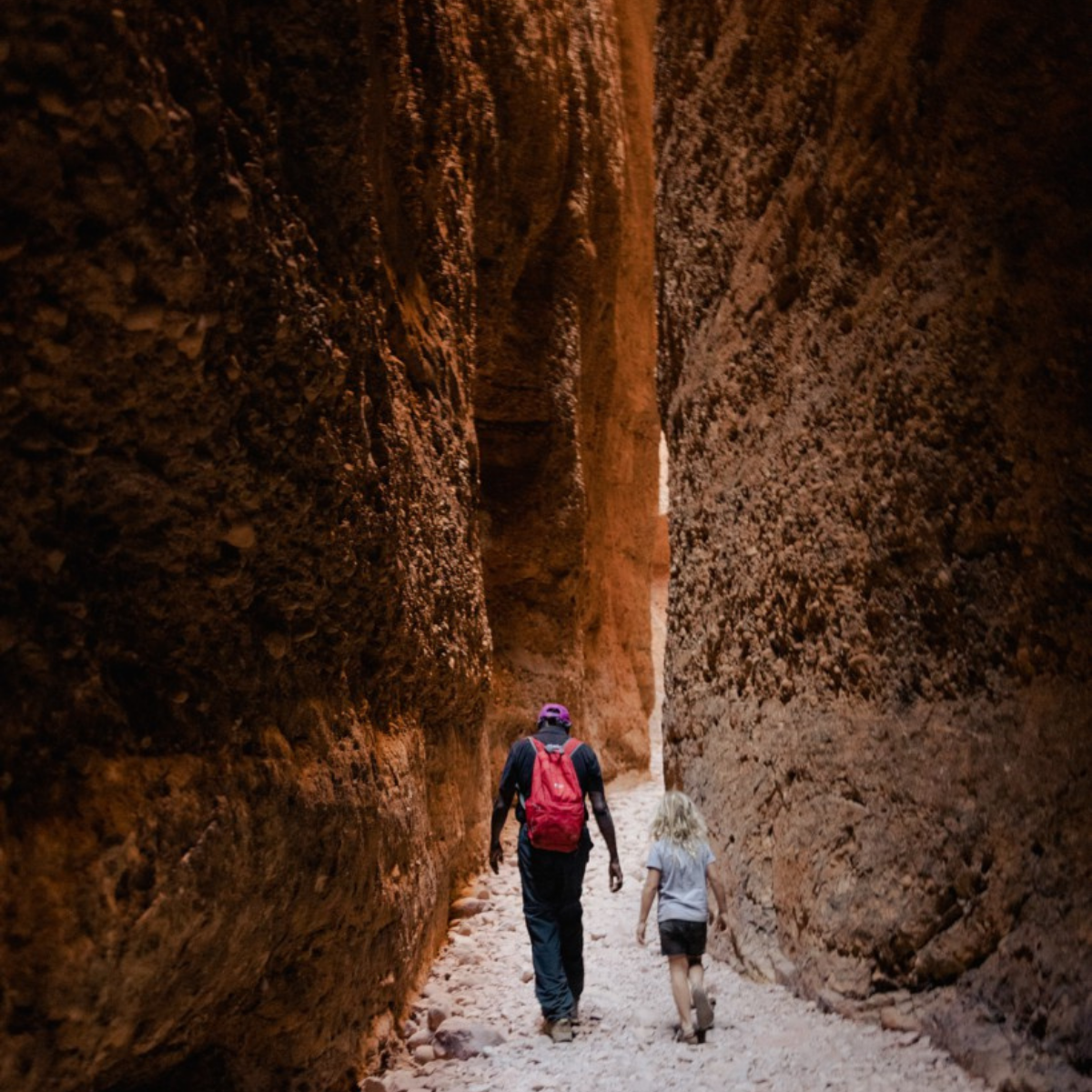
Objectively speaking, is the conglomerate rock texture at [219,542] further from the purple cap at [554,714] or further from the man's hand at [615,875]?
the man's hand at [615,875]

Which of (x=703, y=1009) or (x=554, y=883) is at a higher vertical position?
(x=554, y=883)

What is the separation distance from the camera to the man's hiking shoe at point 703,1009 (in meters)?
3.35

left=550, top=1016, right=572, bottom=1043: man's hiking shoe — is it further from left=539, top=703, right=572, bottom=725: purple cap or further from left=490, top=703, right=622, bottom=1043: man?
left=539, top=703, right=572, bottom=725: purple cap

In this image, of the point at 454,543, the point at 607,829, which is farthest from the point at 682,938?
the point at 454,543

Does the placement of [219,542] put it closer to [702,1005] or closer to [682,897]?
[682,897]

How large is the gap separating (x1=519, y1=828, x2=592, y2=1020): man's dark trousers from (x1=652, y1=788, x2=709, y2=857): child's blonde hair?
331 mm

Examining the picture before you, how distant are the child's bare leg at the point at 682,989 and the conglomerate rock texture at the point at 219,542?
100cm

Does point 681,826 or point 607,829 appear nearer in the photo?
point 681,826

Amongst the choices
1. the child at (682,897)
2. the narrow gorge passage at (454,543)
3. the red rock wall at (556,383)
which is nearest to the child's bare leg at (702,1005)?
the child at (682,897)

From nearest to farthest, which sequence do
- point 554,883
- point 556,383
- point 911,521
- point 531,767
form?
point 911,521 < point 554,883 < point 531,767 < point 556,383

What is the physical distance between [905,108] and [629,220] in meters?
6.66

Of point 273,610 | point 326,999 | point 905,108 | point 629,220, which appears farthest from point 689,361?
point 629,220

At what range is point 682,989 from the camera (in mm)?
3408

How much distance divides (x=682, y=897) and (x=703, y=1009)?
1.22ft
